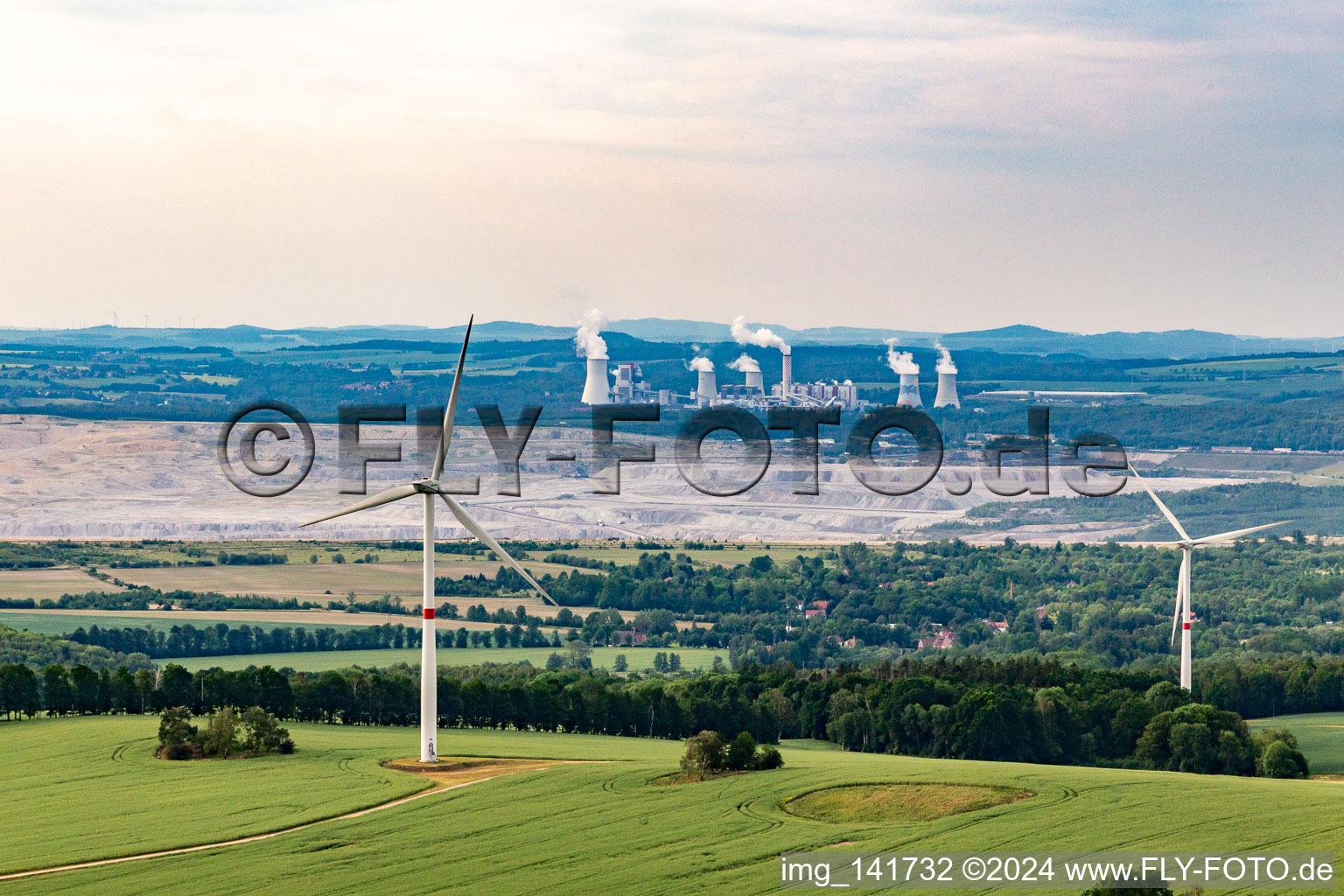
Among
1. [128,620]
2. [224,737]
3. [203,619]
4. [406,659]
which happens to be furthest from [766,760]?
[128,620]

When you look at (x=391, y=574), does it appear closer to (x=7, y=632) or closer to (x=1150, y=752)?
(x=7, y=632)

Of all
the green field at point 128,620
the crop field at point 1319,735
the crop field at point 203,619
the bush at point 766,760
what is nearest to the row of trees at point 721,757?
the bush at point 766,760

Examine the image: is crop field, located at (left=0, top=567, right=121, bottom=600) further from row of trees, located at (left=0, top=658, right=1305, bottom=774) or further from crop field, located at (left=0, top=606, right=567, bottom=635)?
row of trees, located at (left=0, top=658, right=1305, bottom=774)

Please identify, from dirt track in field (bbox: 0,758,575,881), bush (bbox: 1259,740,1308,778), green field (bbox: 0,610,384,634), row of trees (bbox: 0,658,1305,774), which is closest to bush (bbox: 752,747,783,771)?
dirt track in field (bbox: 0,758,575,881)

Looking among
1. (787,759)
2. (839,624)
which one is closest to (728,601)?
(839,624)

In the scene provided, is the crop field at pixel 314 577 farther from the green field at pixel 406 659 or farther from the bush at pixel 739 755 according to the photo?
the bush at pixel 739 755

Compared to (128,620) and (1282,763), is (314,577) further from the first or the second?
(1282,763)
